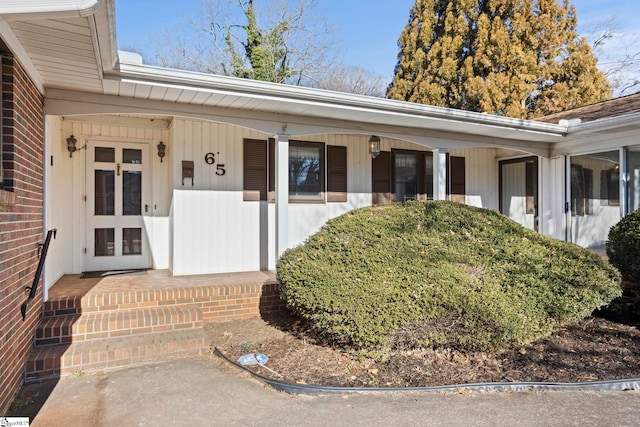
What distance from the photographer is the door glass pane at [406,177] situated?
7.62 meters

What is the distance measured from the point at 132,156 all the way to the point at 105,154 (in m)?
0.36

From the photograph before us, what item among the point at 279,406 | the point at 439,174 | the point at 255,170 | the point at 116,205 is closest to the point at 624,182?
the point at 439,174

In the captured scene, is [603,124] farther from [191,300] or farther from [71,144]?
[71,144]

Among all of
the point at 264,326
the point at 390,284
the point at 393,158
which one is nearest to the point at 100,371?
the point at 264,326

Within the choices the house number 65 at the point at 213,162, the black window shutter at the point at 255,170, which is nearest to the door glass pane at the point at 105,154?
the house number 65 at the point at 213,162

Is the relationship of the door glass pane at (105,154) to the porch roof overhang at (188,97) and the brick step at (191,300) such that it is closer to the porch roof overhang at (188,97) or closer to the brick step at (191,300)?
the porch roof overhang at (188,97)

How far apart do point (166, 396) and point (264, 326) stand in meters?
1.72

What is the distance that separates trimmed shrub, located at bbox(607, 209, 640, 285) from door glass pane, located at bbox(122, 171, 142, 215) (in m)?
6.58

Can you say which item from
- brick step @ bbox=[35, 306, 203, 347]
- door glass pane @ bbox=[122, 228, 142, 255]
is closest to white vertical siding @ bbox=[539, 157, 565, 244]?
brick step @ bbox=[35, 306, 203, 347]

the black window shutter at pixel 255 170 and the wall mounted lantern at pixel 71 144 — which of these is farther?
the black window shutter at pixel 255 170

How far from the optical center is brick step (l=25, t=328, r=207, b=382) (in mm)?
3492

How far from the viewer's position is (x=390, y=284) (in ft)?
12.4

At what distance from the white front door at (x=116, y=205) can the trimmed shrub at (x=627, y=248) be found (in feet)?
21.2

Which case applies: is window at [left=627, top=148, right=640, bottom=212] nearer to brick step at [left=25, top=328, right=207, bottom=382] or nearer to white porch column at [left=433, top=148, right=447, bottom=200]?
white porch column at [left=433, top=148, right=447, bottom=200]
